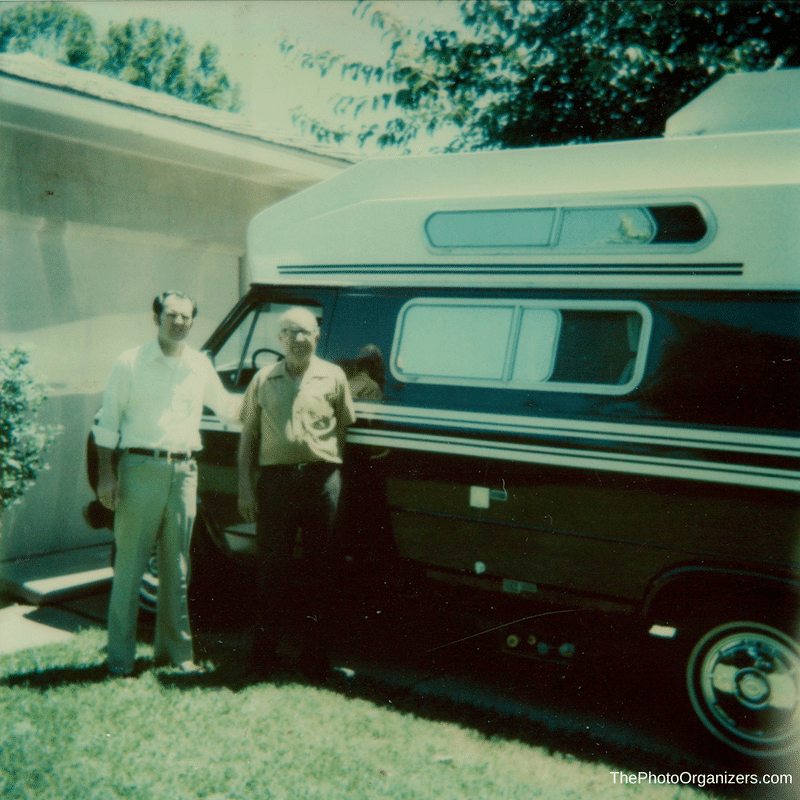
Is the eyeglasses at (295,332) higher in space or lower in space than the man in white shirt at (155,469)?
higher

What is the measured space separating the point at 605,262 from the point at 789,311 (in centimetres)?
84

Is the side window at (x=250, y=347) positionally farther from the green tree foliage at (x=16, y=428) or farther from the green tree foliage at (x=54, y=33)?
the green tree foliage at (x=54, y=33)

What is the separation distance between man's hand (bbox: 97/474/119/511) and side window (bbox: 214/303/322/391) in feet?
3.45

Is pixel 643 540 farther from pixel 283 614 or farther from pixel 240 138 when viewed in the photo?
pixel 240 138

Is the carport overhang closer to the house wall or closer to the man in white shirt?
the house wall

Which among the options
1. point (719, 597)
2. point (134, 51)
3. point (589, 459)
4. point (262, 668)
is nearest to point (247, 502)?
point (262, 668)

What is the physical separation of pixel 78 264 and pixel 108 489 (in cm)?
315

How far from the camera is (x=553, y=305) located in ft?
13.1

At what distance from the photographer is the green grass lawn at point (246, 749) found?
3346 millimetres

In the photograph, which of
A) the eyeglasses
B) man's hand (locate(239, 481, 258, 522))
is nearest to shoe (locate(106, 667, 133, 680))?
man's hand (locate(239, 481, 258, 522))

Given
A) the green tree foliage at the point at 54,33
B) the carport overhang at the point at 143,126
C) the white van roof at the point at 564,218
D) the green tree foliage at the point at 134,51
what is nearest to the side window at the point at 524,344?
the white van roof at the point at 564,218

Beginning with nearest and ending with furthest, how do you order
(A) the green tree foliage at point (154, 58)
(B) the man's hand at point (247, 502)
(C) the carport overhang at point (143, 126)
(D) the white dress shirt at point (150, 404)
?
(D) the white dress shirt at point (150, 404) → (B) the man's hand at point (247, 502) → (C) the carport overhang at point (143, 126) → (A) the green tree foliage at point (154, 58)

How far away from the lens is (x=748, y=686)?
362cm

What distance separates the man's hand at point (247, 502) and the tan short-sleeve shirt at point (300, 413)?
0.60ft
